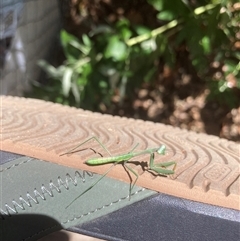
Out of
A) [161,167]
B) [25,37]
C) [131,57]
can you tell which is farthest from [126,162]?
[25,37]

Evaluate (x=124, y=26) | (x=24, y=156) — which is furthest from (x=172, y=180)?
(x=124, y=26)

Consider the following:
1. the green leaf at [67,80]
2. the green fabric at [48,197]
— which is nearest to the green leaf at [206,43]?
the green leaf at [67,80]

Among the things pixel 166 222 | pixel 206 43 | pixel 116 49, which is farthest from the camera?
pixel 116 49

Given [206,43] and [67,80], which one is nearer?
[206,43]

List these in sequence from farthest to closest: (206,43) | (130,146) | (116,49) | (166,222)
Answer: (116,49), (206,43), (130,146), (166,222)

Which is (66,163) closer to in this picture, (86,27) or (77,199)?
(77,199)

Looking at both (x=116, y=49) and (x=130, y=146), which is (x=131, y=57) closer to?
(x=116, y=49)

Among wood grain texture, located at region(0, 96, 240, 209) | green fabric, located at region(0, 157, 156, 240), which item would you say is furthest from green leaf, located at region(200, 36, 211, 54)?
green fabric, located at region(0, 157, 156, 240)

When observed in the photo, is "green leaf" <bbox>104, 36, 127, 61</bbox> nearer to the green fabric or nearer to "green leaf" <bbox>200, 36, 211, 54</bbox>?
"green leaf" <bbox>200, 36, 211, 54</bbox>
